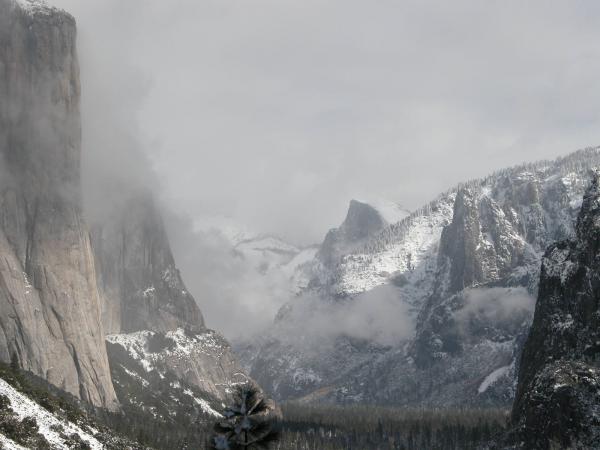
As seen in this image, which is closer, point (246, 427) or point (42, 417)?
point (246, 427)

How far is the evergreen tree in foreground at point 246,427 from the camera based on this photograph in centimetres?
5831

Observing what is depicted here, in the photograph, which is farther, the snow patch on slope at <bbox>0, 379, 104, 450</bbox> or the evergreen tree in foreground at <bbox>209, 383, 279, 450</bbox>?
the snow patch on slope at <bbox>0, 379, 104, 450</bbox>

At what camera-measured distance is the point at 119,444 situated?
7584 inches

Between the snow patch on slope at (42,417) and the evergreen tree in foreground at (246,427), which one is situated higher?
the evergreen tree in foreground at (246,427)

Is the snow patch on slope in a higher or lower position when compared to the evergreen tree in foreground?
lower

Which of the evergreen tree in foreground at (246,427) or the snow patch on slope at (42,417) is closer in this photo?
the evergreen tree in foreground at (246,427)

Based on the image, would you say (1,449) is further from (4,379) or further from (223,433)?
(223,433)

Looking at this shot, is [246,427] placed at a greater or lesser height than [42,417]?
greater

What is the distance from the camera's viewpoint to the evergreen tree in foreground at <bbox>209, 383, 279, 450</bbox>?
2296 inches

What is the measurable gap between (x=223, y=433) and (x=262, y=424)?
2846mm

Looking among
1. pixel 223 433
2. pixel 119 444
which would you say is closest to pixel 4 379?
pixel 119 444

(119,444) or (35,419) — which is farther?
(119,444)

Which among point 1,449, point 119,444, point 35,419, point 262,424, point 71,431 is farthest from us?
point 119,444

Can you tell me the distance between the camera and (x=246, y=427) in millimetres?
58312
